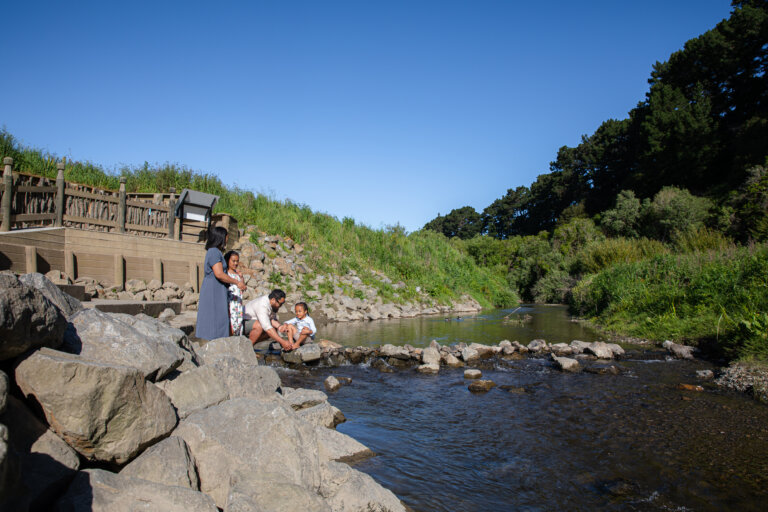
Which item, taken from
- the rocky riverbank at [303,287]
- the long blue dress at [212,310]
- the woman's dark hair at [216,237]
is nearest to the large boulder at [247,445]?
the long blue dress at [212,310]

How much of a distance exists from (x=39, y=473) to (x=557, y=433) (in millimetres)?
5059

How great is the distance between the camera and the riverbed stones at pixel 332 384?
7199mm

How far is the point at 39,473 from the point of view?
90.8 inches

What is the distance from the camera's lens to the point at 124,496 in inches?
94.9

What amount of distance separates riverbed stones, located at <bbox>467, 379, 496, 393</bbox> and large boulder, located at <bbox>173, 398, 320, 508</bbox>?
13.9ft

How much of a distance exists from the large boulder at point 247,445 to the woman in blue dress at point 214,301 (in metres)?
2.92

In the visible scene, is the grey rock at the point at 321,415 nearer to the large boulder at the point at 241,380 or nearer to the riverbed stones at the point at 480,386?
the large boulder at the point at 241,380

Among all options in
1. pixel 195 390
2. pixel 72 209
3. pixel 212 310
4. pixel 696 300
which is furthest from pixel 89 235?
pixel 696 300

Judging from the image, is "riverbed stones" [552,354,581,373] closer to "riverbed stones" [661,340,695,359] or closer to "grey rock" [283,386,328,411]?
"riverbed stones" [661,340,695,359]

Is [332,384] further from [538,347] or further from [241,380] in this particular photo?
[538,347]

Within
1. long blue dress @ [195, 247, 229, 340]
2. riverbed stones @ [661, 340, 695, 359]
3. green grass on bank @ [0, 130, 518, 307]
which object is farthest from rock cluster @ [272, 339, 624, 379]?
green grass on bank @ [0, 130, 518, 307]

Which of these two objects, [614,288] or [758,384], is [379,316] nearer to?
[614,288]

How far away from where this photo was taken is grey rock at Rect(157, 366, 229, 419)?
3576mm

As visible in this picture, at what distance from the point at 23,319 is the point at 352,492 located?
8.04ft
